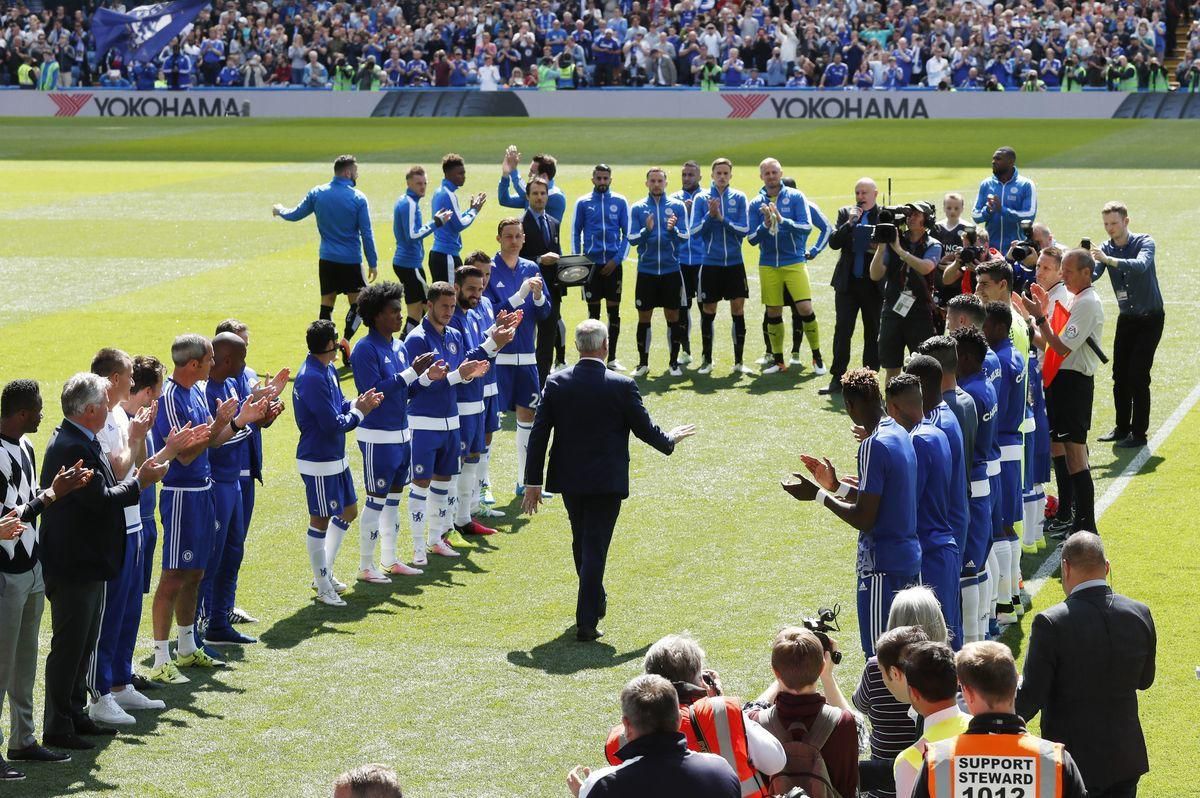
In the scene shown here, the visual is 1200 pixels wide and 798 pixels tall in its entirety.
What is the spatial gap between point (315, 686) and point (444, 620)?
52.3 inches

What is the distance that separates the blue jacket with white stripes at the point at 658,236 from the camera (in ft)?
55.6

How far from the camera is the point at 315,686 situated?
920cm

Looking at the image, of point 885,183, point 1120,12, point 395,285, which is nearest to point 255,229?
point 885,183

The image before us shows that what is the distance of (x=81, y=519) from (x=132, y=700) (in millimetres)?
1383

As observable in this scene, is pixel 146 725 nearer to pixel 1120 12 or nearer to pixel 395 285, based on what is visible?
pixel 395 285

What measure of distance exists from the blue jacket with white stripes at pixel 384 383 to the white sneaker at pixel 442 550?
109 centimetres

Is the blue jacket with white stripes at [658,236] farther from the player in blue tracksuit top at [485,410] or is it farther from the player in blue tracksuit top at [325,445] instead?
the player in blue tracksuit top at [325,445]

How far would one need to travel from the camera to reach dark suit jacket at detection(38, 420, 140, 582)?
7906 mm

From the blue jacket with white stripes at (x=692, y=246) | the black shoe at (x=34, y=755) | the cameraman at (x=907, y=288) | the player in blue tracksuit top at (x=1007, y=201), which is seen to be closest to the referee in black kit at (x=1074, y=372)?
the cameraman at (x=907, y=288)

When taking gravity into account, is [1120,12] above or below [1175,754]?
above

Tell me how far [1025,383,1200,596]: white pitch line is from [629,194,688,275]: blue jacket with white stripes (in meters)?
5.34

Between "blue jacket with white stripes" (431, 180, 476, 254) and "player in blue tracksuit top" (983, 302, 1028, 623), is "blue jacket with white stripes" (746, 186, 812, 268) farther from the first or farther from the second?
"player in blue tracksuit top" (983, 302, 1028, 623)

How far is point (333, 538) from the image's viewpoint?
10.5m

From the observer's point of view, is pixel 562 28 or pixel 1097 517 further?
pixel 562 28
